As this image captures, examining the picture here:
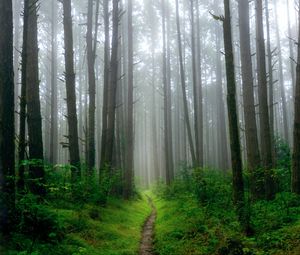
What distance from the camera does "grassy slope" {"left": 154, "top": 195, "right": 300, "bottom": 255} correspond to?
22.5ft

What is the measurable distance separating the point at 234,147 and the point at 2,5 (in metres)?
5.42

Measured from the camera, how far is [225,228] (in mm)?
8664

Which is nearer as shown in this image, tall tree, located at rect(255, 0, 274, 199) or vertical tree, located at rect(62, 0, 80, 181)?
tall tree, located at rect(255, 0, 274, 199)

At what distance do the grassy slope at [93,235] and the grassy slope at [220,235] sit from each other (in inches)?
35.3

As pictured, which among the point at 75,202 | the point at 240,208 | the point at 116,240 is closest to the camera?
the point at 240,208

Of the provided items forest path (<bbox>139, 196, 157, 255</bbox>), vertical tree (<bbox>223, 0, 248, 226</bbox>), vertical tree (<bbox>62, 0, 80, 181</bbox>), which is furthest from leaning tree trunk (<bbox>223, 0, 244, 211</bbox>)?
vertical tree (<bbox>62, 0, 80, 181</bbox>)

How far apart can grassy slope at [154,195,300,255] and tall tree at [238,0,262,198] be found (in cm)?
157

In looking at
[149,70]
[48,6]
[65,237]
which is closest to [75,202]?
[65,237]

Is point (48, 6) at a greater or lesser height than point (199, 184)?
greater

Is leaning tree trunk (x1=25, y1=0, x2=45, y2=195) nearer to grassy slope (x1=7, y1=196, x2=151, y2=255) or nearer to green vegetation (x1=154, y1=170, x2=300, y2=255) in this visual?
grassy slope (x1=7, y1=196, x2=151, y2=255)

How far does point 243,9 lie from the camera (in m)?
12.2

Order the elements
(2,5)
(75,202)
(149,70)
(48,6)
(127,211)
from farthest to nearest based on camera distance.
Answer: (149,70)
(48,6)
(127,211)
(75,202)
(2,5)

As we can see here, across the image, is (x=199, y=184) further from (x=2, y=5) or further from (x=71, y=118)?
(x=2, y=5)

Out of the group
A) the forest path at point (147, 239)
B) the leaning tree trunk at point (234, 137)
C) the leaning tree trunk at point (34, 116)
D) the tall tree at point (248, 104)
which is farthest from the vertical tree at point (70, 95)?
the leaning tree trunk at point (234, 137)
